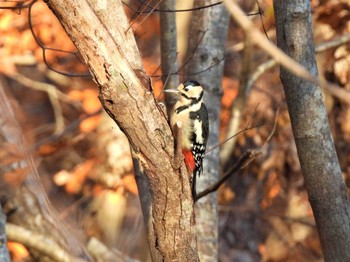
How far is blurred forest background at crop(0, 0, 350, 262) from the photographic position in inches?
341

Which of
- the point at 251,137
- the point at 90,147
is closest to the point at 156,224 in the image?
the point at 90,147

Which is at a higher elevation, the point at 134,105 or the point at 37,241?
the point at 37,241

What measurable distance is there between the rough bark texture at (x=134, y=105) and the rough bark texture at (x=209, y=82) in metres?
2.27

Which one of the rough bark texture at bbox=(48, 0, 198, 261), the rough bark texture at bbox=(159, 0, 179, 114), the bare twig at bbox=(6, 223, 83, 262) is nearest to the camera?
the rough bark texture at bbox=(48, 0, 198, 261)

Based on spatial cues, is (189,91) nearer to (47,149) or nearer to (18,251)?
(18,251)

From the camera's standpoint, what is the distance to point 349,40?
826 cm

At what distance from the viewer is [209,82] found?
253 inches

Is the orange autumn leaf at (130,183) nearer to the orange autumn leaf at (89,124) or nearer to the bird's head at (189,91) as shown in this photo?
the orange autumn leaf at (89,124)

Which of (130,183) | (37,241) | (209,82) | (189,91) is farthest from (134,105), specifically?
(130,183)

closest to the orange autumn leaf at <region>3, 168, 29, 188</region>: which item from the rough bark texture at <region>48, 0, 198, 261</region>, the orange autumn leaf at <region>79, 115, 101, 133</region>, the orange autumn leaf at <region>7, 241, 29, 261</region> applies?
the orange autumn leaf at <region>7, 241, 29, 261</region>

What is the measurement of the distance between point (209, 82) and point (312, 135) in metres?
2.15

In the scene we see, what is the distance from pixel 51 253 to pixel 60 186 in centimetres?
358

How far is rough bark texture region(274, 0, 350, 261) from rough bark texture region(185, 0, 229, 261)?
1.84 metres

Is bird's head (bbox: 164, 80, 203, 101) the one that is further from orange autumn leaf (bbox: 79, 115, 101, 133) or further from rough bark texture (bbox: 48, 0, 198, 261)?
orange autumn leaf (bbox: 79, 115, 101, 133)
